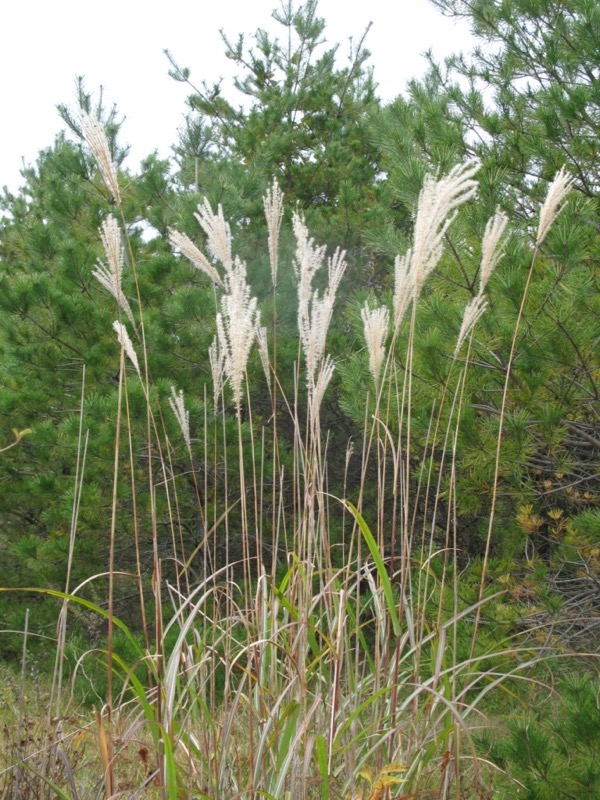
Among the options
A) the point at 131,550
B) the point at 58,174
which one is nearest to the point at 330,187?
the point at 58,174

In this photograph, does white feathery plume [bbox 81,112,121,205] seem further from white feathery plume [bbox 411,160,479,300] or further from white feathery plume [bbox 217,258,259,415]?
white feathery plume [bbox 411,160,479,300]

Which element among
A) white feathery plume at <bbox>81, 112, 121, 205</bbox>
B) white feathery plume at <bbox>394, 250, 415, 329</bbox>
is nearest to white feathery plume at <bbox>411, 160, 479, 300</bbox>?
white feathery plume at <bbox>394, 250, 415, 329</bbox>

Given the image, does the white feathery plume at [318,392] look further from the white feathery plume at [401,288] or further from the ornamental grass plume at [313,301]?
the white feathery plume at [401,288]

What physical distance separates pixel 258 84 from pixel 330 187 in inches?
57.7

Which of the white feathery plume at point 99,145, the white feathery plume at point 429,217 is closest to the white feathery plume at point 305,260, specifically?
the white feathery plume at point 429,217

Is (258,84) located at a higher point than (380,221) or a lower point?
higher

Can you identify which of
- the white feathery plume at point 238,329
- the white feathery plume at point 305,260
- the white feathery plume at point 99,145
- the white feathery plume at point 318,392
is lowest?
the white feathery plume at point 318,392

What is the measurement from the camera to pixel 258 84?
825cm

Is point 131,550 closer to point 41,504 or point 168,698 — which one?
point 41,504

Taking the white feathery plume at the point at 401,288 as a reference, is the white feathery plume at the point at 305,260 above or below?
above

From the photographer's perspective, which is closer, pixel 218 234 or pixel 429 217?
pixel 429 217

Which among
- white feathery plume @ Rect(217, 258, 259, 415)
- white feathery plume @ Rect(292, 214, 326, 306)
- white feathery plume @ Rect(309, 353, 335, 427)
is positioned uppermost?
white feathery plume @ Rect(292, 214, 326, 306)

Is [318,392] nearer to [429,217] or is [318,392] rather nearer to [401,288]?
[401,288]

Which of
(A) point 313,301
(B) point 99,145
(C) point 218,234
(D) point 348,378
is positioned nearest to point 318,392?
(A) point 313,301
